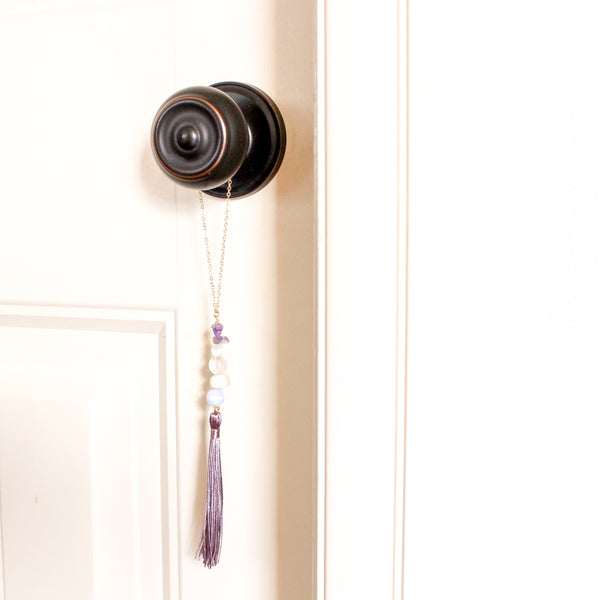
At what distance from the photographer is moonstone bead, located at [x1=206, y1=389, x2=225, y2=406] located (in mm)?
559

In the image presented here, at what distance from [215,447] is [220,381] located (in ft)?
0.20

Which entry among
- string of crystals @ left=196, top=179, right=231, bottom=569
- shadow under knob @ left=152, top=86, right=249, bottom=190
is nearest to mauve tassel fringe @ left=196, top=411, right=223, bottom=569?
string of crystals @ left=196, top=179, right=231, bottom=569

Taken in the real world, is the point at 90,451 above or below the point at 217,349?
below

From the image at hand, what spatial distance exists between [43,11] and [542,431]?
1.95 feet

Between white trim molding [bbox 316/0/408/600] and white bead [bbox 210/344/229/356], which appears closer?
white trim molding [bbox 316/0/408/600]

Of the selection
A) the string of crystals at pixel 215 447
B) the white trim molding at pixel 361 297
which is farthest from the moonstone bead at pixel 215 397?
the white trim molding at pixel 361 297

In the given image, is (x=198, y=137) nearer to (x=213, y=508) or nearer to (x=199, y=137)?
(x=199, y=137)

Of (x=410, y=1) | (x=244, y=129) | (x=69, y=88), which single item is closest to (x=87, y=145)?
(x=69, y=88)

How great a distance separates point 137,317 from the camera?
605 mm

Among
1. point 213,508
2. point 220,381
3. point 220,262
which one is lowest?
point 213,508

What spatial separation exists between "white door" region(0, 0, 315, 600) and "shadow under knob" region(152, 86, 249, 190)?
0.33 feet

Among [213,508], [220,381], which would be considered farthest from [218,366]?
[213,508]

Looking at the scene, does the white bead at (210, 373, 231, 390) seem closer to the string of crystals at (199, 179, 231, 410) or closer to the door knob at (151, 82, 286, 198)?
the string of crystals at (199, 179, 231, 410)

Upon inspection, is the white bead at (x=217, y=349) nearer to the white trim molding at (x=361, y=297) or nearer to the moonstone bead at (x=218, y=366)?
the moonstone bead at (x=218, y=366)
